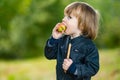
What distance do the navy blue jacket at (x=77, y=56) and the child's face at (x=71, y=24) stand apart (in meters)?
0.04

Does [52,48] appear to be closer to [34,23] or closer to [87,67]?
[87,67]

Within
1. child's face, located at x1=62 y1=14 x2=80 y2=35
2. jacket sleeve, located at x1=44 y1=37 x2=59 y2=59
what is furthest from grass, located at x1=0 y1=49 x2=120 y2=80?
child's face, located at x1=62 y1=14 x2=80 y2=35

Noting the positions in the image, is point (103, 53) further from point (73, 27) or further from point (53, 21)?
point (73, 27)

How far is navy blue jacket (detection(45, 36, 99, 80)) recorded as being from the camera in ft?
9.54

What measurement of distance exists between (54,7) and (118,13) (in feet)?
1.96

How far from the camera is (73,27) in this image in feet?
9.84

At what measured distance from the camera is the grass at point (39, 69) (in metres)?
4.62

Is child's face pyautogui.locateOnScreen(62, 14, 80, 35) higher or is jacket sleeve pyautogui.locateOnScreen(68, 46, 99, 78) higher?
child's face pyautogui.locateOnScreen(62, 14, 80, 35)

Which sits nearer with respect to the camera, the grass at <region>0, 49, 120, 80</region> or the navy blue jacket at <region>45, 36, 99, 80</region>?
the navy blue jacket at <region>45, 36, 99, 80</region>

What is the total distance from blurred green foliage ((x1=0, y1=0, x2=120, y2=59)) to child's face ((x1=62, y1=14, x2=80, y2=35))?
5.07 ft

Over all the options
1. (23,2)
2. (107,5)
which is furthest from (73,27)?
(107,5)

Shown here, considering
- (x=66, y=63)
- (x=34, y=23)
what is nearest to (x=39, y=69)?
(x=34, y=23)

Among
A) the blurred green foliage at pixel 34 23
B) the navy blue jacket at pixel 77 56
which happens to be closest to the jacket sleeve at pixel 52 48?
the navy blue jacket at pixel 77 56

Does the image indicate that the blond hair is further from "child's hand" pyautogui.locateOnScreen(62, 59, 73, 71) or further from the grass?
the grass
